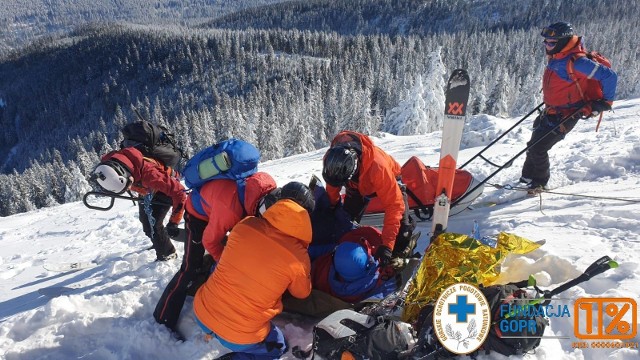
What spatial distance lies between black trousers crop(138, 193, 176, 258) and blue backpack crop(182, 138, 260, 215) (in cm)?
180

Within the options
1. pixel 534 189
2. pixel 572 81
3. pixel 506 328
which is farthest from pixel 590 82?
pixel 506 328

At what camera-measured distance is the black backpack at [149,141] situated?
5504 millimetres

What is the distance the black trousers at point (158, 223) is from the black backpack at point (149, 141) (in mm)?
538

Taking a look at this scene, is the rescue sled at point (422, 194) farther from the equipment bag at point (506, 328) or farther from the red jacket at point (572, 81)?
the equipment bag at point (506, 328)

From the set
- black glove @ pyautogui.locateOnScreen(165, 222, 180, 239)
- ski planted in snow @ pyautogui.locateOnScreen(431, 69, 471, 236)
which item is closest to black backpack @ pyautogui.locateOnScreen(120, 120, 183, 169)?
black glove @ pyautogui.locateOnScreen(165, 222, 180, 239)

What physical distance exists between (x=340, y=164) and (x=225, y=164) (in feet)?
3.94

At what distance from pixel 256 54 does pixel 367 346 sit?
115 meters

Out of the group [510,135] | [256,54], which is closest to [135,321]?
[510,135]

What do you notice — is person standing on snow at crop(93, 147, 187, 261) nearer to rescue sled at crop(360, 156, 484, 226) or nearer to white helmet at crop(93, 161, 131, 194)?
white helmet at crop(93, 161, 131, 194)

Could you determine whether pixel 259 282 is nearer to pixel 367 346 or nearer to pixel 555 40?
pixel 367 346

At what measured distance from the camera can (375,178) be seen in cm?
447

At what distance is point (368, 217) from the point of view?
234 inches

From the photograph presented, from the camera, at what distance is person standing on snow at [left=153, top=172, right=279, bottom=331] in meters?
4.01

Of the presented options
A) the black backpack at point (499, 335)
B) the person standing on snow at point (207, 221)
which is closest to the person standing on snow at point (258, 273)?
the person standing on snow at point (207, 221)
